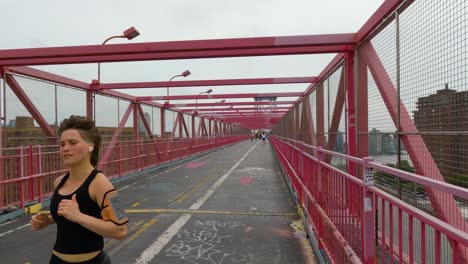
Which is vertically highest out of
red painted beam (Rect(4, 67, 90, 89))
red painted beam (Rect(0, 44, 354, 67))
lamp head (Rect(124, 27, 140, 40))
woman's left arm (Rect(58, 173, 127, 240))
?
lamp head (Rect(124, 27, 140, 40))

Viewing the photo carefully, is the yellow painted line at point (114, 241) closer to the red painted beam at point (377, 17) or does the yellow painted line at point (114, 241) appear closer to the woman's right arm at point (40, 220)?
the woman's right arm at point (40, 220)

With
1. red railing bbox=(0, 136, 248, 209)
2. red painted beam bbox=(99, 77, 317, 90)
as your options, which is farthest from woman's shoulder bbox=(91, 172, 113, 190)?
red painted beam bbox=(99, 77, 317, 90)

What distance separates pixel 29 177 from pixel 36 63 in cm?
306

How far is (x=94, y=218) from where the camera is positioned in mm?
2418

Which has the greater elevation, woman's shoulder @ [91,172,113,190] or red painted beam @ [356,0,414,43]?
red painted beam @ [356,0,414,43]

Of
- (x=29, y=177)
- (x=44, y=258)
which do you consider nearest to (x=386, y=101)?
(x=44, y=258)

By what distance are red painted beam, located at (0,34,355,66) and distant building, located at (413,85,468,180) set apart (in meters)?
3.71

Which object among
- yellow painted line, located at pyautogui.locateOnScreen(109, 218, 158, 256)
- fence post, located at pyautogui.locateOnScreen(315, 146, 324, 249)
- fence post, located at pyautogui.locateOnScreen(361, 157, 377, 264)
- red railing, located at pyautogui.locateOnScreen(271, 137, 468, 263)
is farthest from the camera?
yellow painted line, located at pyautogui.locateOnScreen(109, 218, 158, 256)

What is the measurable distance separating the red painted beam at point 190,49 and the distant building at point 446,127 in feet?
12.2

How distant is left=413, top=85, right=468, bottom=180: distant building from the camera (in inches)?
113

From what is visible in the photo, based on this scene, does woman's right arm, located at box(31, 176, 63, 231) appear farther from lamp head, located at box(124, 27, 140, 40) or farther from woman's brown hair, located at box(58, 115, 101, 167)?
lamp head, located at box(124, 27, 140, 40)

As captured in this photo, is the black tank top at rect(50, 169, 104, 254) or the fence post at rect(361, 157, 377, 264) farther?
the fence post at rect(361, 157, 377, 264)

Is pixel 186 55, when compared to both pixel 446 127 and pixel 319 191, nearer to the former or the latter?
pixel 319 191

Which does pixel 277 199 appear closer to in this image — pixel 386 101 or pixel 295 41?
pixel 295 41
